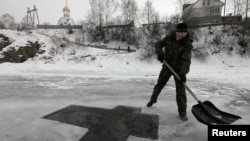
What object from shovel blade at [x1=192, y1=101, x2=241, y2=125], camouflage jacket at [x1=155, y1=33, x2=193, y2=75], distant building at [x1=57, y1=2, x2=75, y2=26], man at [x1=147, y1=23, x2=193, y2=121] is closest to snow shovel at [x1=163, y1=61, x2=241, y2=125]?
shovel blade at [x1=192, y1=101, x2=241, y2=125]

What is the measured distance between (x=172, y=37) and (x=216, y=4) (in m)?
33.5

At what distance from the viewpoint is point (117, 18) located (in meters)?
33.6

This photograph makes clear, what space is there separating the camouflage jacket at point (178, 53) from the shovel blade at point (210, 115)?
691mm

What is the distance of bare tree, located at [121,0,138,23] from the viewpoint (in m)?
32.0

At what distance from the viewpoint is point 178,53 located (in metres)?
3.34

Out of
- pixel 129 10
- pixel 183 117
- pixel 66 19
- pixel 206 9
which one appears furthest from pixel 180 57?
pixel 66 19

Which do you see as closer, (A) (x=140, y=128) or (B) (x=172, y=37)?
(A) (x=140, y=128)

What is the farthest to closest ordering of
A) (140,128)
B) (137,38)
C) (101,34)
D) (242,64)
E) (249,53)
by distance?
(101,34), (137,38), (249,53), (242,64), (140,128)

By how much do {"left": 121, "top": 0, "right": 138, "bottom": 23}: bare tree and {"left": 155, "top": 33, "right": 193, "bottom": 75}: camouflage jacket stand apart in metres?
29.6

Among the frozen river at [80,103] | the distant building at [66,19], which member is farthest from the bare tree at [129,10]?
the frozen river at [80,103]

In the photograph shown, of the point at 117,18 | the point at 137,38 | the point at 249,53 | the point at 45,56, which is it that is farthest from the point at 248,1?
the point at 45,56

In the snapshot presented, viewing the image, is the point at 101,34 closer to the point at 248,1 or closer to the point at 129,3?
the point at 129,3

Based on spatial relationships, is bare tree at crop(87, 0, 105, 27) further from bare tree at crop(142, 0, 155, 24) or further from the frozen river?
the frozen river

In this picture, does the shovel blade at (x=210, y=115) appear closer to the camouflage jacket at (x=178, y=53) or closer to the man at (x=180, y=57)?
the man at (x=180, y=57)
